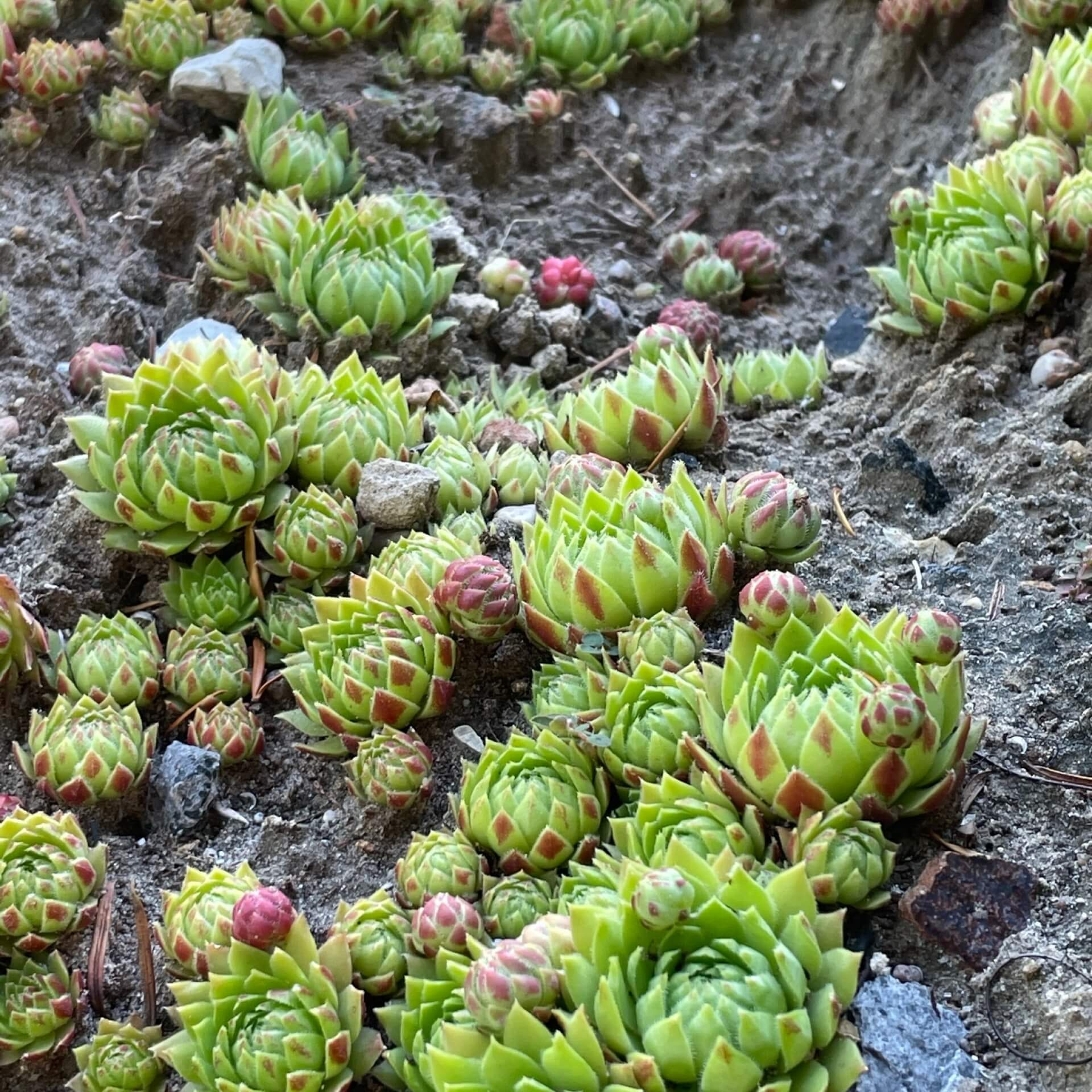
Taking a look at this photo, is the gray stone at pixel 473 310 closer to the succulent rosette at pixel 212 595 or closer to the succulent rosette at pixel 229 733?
the succulent rosette at pixel 212 595

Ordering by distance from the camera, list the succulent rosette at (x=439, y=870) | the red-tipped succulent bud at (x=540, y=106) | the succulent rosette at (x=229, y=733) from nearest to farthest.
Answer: the succulent rosette at (x=439, y=870), the succulent rosette at (x=229, y=733), the red-tipped succulent bud at (x=540, y=106)

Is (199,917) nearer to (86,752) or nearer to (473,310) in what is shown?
(86,752)

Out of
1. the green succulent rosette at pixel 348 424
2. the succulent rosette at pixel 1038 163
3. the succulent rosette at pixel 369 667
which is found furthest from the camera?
the succulent rosette at pixel 1038 163

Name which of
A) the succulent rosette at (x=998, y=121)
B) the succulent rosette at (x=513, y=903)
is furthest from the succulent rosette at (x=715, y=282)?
the succulent rosette at (x=513, y=903)

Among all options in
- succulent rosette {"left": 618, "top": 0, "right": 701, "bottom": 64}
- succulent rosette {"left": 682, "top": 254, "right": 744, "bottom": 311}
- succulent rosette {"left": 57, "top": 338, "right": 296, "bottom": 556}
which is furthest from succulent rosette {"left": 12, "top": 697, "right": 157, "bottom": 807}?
succulent rosette {"left": 618, "top": 0, "right": 701, "bottom": 64}

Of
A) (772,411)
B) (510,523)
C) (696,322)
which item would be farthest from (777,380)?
(510,523)

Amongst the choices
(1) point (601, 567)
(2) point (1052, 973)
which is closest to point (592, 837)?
(1) point (601, 567)

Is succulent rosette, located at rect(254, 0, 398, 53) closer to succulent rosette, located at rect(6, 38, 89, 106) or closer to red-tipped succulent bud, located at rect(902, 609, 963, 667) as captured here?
succulent rosette, located at rect(6, 38, 89, 106)

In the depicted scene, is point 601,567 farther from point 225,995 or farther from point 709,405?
point 225,995
